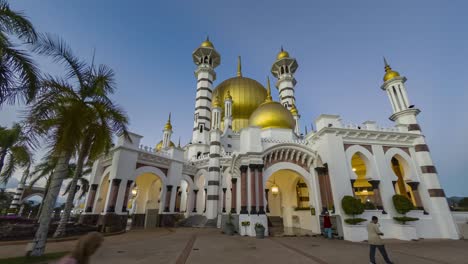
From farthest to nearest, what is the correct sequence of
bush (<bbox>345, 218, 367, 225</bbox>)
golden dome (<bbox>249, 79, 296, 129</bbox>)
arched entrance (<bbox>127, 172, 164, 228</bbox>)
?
arched entrance (<bbox>127, 172, 164, 228</bbox>)
golden dome (<bbox>249, 79, 296, 129</bbox>)
bush (<bbox>345, 218, 367, 225</bbox>)

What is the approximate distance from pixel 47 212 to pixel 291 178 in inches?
716

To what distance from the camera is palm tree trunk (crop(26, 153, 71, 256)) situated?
24.2 ft

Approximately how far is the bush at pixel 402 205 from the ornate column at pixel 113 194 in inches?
854

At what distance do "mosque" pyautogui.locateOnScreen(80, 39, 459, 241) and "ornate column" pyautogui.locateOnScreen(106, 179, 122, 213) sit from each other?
8 centimetres

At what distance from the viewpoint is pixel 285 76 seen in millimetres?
37688

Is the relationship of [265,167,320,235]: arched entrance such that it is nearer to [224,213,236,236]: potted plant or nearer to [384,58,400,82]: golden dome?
[224,213,236,236]: potted plant

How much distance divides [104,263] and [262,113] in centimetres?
1810

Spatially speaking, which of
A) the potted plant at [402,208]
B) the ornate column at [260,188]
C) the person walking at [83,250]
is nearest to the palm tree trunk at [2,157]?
the ornate column at [260,188]

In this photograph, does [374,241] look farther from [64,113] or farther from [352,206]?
[64,113]

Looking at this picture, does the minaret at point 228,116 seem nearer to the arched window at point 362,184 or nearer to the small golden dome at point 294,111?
the small golden dome at point 294,111

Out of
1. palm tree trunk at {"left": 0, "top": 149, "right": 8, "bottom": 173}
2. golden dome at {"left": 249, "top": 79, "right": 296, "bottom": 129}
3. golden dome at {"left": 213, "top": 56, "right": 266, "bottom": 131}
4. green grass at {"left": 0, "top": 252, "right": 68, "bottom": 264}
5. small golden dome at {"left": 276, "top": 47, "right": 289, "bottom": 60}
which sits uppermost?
small golden dome at {"left": 276, "top": 47, "right": 289, "bottom": 60}

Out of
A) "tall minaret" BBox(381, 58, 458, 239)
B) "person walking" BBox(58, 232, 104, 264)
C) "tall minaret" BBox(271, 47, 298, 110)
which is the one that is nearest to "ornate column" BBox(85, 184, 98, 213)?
"person walking" BBox(58, 232, 104, 264)

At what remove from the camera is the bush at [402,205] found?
14.0 metres

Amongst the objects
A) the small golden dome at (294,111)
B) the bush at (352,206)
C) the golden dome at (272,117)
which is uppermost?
the small golden dome at (294,111)
